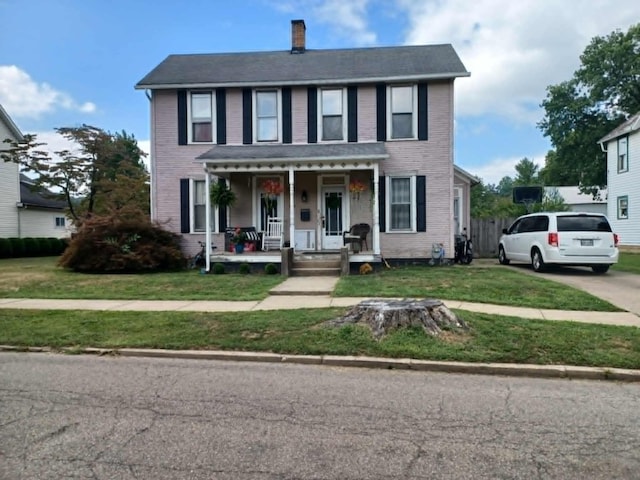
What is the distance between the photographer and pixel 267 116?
15969mm

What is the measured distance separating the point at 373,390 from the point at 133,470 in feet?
7.97

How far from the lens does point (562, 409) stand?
4223 mm

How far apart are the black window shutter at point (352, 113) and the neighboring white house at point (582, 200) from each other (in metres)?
31.2

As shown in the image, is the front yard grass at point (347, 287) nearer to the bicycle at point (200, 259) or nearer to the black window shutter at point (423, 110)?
the bicycle at point (200, 259)

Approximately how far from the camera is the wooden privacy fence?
1995 centimetres

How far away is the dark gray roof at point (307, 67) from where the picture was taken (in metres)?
15.3

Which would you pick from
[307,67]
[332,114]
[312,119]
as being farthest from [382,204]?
[307,67]

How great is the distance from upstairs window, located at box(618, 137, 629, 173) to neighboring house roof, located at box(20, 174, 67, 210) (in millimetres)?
34541

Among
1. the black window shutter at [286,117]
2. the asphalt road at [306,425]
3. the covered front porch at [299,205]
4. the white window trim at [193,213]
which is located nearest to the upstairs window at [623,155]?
the covered front porch at [299,205]

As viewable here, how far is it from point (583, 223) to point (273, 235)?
9.45m

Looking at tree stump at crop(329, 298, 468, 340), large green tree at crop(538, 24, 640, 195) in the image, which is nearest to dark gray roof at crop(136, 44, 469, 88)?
tree stump at crop(329, 298, 468, 340)

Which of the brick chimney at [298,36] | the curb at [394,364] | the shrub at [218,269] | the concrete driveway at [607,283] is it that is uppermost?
the brick chimney at [298,36]

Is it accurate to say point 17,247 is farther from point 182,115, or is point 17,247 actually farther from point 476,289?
point 476,289

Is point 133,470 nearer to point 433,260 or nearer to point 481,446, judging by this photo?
point 481,446
